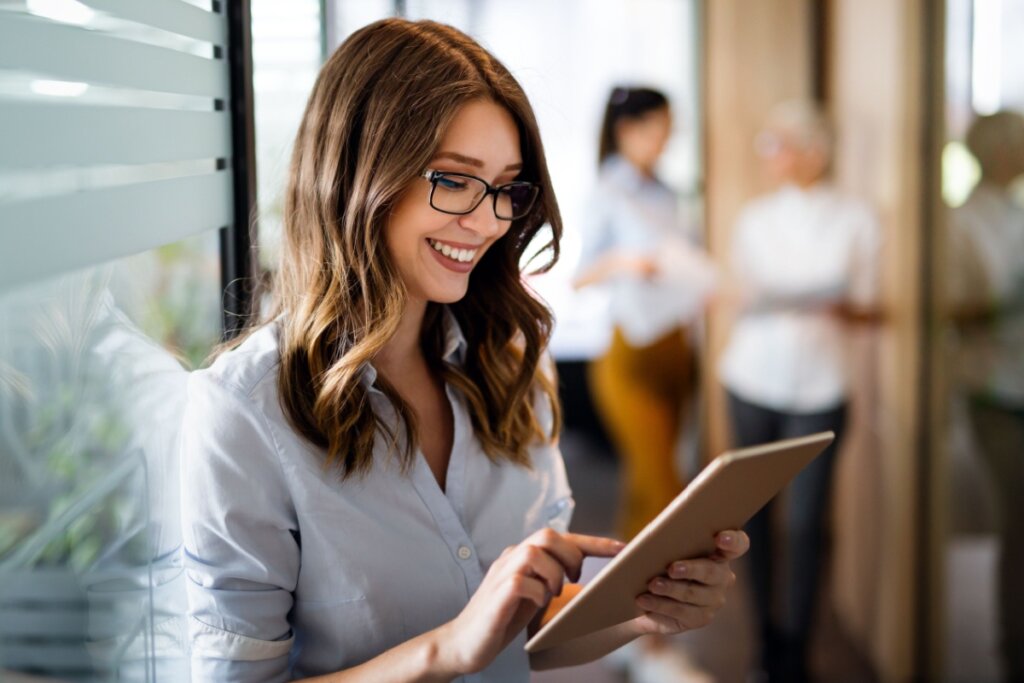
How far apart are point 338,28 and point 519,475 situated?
99 cm

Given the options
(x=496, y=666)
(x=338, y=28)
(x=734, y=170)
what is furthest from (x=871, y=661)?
(x=338, y=28)

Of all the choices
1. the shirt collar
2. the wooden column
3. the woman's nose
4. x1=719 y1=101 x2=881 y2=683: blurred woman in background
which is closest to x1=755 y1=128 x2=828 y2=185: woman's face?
x1=719 y1=101 x2=881 y2=683: blurred woman in background

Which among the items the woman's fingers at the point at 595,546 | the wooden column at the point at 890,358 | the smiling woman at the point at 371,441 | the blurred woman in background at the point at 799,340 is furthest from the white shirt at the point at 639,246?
the woman's fingers at the point at 595,546

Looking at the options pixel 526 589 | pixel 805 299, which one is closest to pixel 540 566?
pixel 526 589

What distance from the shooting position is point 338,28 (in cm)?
192

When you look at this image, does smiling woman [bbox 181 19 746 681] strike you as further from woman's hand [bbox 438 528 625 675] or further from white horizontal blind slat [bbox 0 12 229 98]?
white horizontal blind slat [bbox 0 12 229 98]

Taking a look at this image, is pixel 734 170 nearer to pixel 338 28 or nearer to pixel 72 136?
pixel 338 28

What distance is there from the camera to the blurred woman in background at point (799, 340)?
313cm

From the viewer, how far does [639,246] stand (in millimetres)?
3719

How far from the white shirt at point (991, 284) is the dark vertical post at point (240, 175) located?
75.7 inches

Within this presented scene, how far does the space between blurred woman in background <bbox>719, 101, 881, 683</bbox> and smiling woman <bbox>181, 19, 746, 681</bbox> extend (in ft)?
6.46

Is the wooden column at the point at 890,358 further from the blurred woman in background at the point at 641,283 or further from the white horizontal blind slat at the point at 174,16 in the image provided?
the white horizontal blind slat at the point at 174,16

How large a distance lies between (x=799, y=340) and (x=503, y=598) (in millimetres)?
2301

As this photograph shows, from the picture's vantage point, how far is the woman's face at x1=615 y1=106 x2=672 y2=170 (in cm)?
365
